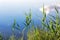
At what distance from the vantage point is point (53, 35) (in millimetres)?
3070

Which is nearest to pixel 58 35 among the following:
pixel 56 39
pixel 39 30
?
pixel 56 39

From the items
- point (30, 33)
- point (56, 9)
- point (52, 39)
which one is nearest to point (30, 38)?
point (30, 33)

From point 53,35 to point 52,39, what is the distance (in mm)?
57

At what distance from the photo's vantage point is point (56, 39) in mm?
3047

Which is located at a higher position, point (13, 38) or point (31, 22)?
point (31, 22)

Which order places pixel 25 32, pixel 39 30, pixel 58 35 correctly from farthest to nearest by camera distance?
pixel 25 32, pixel 39 30, pixel 58 35

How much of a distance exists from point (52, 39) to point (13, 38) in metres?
0.65

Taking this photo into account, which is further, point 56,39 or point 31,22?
point 31,22

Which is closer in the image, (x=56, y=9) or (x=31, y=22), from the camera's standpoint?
(x=56, y=9)

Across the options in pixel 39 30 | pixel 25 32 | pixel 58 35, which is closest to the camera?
pixel 58 35

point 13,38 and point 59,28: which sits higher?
point 59,28

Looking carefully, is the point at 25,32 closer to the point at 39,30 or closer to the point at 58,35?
the point at 39,30

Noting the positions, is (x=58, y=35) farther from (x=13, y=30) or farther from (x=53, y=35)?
(x=13, y=30)

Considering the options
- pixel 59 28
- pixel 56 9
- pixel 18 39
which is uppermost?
pixel 56 9
